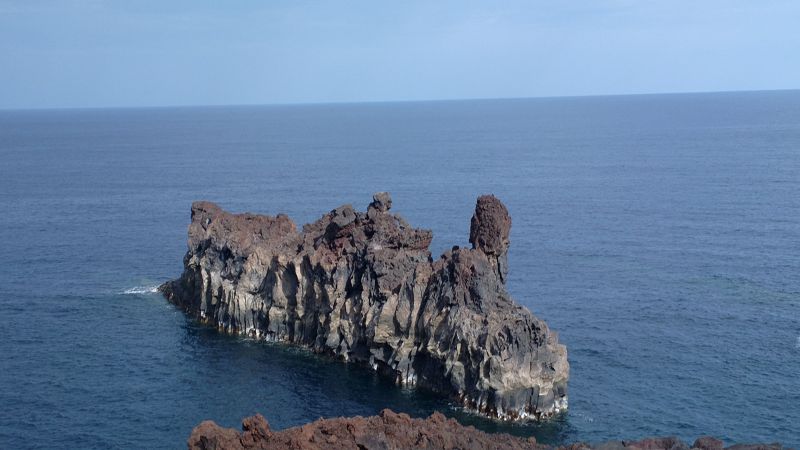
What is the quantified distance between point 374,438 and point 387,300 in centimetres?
3293

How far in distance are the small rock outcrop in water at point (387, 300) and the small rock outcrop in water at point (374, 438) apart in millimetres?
17993

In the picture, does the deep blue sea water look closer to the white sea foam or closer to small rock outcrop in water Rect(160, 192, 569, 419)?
the white sea foam

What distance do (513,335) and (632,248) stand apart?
57789 mm

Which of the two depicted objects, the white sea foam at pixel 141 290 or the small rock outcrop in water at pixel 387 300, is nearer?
the small rock outcrop in water at pixel 387 300

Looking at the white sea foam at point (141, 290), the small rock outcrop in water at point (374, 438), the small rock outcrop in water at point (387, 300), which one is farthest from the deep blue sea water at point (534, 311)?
the small rock outcrop in water at point (374, 438)

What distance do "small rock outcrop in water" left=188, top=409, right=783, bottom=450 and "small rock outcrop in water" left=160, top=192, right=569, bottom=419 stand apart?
17993 mm

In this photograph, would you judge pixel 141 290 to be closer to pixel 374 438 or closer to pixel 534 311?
pixel 534 311

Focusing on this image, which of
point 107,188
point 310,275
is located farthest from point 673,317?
point 107,188

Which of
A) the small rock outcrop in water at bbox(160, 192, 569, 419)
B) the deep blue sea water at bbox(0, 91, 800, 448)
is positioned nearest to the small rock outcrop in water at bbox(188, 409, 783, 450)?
the deep blue sea water at bbox(0, 91, 800, 448)

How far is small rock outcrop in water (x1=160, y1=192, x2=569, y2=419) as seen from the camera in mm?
73500

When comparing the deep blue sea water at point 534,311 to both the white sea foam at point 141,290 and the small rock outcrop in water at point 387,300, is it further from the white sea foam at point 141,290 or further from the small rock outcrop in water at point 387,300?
the small rock outcrop in water at point 387,300

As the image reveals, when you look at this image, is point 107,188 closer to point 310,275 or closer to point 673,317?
point 310,275

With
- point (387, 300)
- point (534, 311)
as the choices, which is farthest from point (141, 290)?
point (534, 311)

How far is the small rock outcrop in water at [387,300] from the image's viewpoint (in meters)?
73.5
